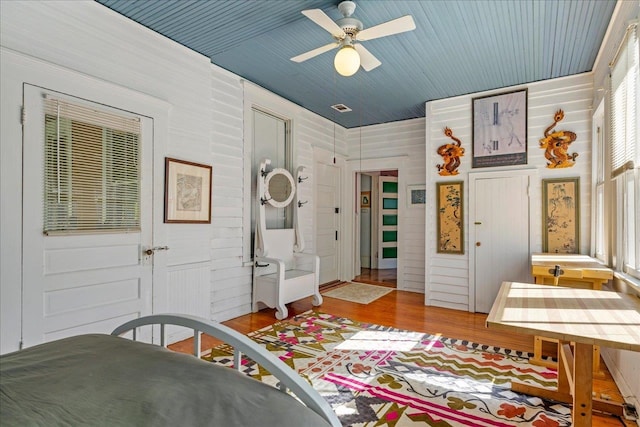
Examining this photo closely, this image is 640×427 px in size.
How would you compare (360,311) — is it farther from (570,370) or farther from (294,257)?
(570,370)

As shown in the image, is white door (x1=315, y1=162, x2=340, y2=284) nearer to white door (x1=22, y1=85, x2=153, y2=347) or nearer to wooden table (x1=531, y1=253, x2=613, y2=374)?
white door (x1=22, y1=85, x2=153, y2=347)

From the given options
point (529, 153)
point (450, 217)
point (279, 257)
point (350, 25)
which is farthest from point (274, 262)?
point (529, 153)

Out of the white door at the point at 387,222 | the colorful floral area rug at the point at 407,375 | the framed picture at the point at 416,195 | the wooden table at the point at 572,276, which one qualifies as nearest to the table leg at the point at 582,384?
the colorful floral area rug at the point at 407,375

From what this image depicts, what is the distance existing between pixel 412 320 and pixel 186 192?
9.49 feet

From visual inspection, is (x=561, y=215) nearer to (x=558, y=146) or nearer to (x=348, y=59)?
(x=558, y=146)

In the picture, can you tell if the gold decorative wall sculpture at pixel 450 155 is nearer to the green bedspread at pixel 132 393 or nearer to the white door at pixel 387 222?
the white door at pixel 387 222

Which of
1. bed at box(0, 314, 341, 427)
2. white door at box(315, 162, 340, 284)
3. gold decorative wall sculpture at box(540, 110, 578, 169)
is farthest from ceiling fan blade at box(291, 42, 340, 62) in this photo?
gold decorative wall sculpture at box(540, 110, 578, 169)

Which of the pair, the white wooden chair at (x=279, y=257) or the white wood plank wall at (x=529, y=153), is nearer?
the white wood plank wall at (x=529, y=153)

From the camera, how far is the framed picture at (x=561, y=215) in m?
3.74

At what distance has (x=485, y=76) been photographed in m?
3.80

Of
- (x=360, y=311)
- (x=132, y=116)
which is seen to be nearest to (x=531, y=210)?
(x=360, y=311)

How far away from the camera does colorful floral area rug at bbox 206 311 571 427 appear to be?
2.00 m

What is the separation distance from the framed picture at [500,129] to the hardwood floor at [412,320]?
Result: 6.57 feet

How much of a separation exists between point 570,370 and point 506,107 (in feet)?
10.6
